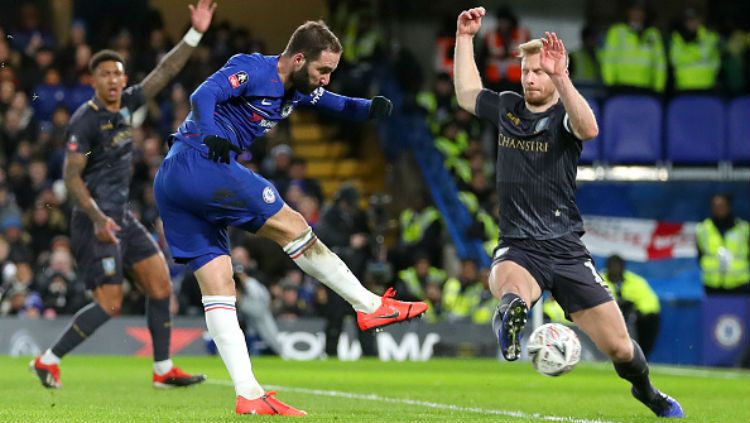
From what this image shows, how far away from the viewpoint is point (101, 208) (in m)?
11.3

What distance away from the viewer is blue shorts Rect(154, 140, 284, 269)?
26.1ft

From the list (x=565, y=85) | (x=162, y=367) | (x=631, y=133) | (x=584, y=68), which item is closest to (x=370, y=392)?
(x=162, y=367)

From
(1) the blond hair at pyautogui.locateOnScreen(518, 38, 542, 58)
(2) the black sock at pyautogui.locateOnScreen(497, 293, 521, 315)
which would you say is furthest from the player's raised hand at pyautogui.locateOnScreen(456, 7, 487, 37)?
(2) the black sock at pyautogui.locateOnScreen(497, 293, 521, 315)

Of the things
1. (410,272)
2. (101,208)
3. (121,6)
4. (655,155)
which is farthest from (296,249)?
(121,6)

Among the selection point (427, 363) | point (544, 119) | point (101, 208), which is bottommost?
point (427, 363)

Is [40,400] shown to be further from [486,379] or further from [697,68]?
[697,68]

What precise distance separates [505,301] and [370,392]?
3488mm

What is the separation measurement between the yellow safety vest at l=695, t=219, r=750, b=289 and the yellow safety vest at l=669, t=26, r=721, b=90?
385cm

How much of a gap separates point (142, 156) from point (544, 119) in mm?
13029

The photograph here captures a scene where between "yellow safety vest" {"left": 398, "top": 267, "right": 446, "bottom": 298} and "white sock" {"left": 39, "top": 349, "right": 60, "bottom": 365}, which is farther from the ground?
"white sock" {"left": 39, "top": 349, "right": 60, "bottom": 365}

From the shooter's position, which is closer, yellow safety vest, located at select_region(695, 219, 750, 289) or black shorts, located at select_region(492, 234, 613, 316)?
black shorts, located at select_region(492, 234, 613, 316)

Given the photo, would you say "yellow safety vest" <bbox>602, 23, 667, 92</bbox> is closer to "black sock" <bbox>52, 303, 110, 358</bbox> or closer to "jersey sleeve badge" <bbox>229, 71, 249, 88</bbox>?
"black sock" <bbox>52, 303, 110, 358</bbox>

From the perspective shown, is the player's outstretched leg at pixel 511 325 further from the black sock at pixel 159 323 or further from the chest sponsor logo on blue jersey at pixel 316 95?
the black sock at pixel 159 323

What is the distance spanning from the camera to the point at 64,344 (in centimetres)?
1136
